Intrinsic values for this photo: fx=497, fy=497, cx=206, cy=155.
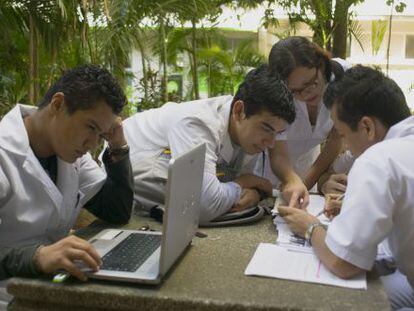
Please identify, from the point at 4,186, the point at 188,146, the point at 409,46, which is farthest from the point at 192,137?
the point at 409,46

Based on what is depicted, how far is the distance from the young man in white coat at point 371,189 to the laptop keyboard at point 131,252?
408 mm

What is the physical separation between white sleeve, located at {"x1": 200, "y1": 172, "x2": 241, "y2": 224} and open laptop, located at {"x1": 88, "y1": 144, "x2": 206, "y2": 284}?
164 millimetres

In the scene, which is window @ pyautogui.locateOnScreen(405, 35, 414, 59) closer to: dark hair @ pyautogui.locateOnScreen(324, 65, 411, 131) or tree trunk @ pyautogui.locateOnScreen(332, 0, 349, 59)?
tree trunk @ pyautogui.locateOnScreen(332, 0, 349, 59)

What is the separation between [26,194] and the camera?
4.27 ft

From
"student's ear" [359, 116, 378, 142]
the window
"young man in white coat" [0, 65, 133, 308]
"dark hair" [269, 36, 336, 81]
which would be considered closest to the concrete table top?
"young man in white coat" [0, 65, 133, 308]

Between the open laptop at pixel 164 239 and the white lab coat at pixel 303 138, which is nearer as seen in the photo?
the open laptop at pixel 164 239

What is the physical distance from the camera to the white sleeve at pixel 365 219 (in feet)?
3.59

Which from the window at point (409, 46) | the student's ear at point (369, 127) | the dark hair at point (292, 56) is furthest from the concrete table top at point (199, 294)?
the window at point (409, 46)

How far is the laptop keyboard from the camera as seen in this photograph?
1.09 m

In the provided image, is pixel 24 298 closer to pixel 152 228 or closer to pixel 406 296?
pixel 152 228

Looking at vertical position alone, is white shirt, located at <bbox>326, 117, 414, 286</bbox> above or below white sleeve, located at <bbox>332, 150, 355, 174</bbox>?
above

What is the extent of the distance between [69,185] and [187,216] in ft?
1.43

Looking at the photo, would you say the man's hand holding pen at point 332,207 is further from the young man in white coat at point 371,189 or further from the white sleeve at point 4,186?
the white sleeve at point 4,186

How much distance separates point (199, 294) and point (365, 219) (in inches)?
15.8
